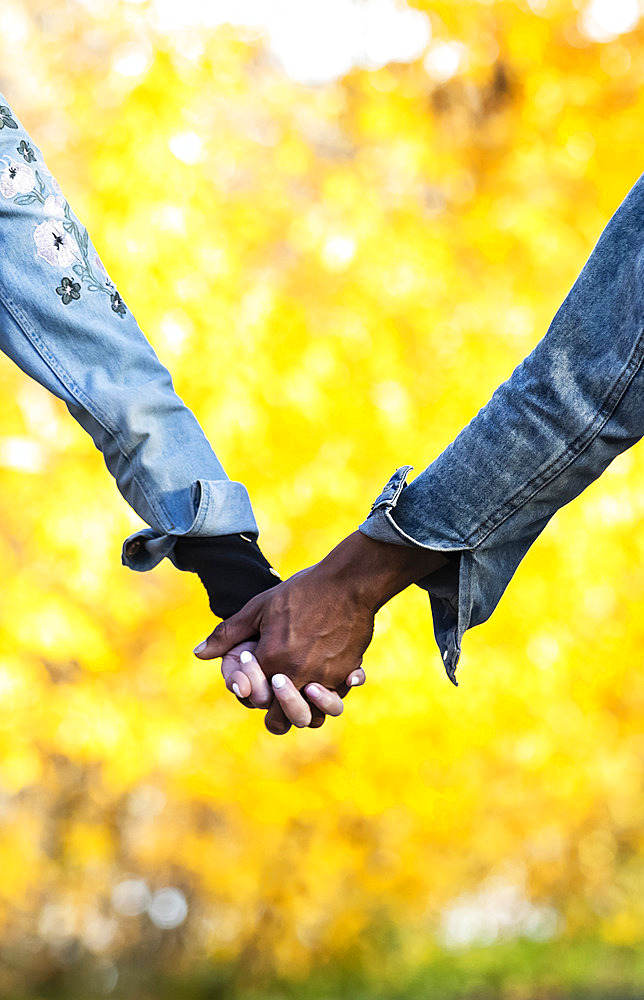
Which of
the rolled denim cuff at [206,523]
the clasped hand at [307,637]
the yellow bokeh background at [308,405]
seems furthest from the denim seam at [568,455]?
the yellow bokeh background at [308,405]

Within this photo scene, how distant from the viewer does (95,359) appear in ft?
5.10

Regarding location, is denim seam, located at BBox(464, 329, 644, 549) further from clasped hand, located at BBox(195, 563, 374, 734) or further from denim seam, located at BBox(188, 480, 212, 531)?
denim seam, located at BBox(188, 480, 212, 531)

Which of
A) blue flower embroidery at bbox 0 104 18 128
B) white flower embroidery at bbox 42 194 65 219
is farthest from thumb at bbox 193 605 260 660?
blue flower embroidery at bbox 0 104 18 128

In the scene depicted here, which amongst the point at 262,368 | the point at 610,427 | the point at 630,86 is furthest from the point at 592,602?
the point at 610,427

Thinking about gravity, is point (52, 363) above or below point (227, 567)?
above

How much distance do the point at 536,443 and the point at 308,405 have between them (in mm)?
1800

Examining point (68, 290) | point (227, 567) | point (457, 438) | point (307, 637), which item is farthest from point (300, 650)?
point (68, 290)

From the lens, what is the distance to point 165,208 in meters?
3.10

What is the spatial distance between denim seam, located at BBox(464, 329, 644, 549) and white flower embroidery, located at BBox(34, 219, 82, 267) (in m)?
0.72

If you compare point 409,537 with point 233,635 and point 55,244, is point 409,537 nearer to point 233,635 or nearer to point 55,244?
point 233,635

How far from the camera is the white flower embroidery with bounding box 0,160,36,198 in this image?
1510 mm

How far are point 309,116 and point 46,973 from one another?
3.06 metres

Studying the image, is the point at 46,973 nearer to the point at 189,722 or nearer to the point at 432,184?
the point at 189,722

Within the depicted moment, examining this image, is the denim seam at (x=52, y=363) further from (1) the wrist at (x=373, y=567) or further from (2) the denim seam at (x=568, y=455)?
(2) the denim seam at (x=568, y=455)
